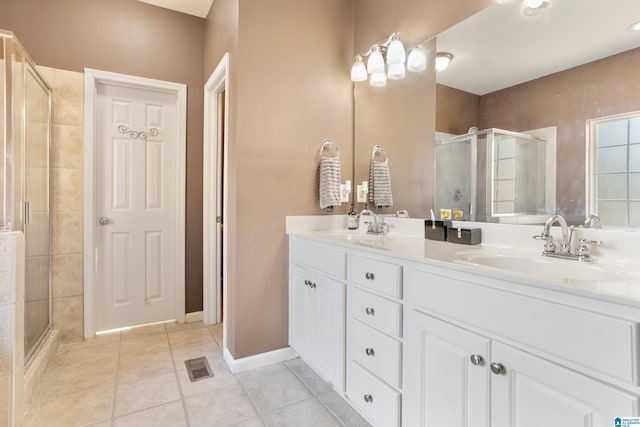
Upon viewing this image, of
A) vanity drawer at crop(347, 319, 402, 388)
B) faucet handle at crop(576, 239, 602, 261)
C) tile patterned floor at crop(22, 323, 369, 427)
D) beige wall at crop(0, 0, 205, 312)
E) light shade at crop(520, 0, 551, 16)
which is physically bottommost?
tile patterned floor at crop(22, 323, 369, 427)

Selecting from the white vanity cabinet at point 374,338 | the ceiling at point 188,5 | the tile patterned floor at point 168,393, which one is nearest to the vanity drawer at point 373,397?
the white vanity cabinet at point 374,338

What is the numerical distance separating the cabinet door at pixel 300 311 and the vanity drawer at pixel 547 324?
922mm

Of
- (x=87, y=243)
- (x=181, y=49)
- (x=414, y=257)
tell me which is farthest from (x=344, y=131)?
(x=87, y=243)

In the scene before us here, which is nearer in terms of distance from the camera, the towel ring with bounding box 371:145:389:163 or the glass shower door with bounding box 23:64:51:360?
the glass shower door with bounding box 23:64:51:360

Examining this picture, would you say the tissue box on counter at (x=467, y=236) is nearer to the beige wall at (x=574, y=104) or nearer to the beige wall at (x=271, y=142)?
the beige wall at (x=574, y=104)

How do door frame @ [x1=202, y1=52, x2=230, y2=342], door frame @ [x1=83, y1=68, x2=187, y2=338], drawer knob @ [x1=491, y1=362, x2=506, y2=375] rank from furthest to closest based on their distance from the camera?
door frame @ [x1=202, y1=52, x2=230, y2=342] < door frame @ [x1=83, y1=68, x2=187, y2=338] < drawer knob @ [x1=491, y1=362, x2=506, y2=375]

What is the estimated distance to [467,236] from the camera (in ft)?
5.06

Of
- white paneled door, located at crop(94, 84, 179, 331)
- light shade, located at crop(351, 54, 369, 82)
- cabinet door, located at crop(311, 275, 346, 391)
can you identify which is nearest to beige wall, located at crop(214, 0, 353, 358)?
light shade, located at crop(351, 54, 369, 82)

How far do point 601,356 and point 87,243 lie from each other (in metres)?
2.88

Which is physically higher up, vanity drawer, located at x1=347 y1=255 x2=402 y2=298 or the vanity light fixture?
the vanity light fixture

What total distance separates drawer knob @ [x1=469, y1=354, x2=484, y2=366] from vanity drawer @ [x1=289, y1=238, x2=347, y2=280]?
2.32 feet

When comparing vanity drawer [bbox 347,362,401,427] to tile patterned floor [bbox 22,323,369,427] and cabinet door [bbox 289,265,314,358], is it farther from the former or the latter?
cabinet door [bbox 289,265,314,358]

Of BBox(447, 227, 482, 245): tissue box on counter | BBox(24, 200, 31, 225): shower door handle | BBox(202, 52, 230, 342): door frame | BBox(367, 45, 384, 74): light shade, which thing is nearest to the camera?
BBox(447, 227, 482, 245): tissue box on counter

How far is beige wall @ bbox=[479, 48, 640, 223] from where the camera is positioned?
1.15 meters
